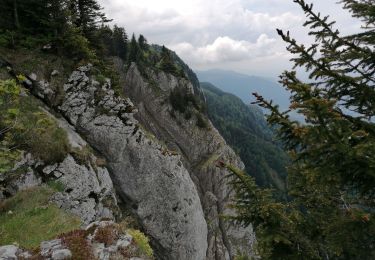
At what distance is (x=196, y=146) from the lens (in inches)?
2426

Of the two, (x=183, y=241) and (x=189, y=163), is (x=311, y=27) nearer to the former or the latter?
(x=183, y=241)

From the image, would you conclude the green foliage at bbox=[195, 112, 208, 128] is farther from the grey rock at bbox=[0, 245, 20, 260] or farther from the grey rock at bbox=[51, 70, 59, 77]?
the grey rock at bbox=[0, 245, 20, 260]

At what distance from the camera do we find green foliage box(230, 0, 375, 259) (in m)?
6.50

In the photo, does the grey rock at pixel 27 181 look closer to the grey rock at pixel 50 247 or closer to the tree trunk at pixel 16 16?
the grey rock at pixel 50 247

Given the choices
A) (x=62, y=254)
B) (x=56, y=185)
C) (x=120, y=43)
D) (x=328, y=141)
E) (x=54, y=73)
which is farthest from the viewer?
(x=120, y=43)

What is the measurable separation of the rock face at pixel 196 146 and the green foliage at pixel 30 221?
38.8 metres

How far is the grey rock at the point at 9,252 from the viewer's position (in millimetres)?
8727

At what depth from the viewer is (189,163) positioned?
60625 mm

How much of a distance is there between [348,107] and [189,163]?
171ft

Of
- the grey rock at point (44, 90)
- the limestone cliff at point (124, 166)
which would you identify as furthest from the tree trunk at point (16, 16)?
the grey rock at point (44, 90)

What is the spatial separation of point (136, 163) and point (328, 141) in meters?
31.9

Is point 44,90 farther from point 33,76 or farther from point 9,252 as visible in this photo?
point 9,252

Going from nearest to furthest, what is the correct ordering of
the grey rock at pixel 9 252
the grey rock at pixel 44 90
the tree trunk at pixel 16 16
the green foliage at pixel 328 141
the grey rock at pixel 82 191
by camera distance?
the green foliage at pixel 328 141 → the grey rock at pixel 9 252 → the grey rock at pixel 82 191 → the grey rock at pixel 44 90 → the tree trunk at pixel 16 16

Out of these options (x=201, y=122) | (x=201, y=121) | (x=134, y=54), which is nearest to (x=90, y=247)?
(x=201, y=122)
